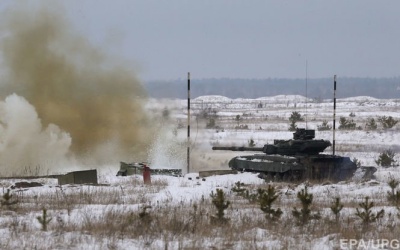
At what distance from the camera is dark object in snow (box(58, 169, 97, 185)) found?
20562 mm

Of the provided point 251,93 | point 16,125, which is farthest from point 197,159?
point 251,93

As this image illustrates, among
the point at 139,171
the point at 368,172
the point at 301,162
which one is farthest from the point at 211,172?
the point at 368,172

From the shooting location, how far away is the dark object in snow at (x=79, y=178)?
2056 cm

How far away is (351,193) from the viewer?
1767 centimetres

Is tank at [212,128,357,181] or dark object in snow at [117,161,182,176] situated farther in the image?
dark object in snow at [117,161,182,176]

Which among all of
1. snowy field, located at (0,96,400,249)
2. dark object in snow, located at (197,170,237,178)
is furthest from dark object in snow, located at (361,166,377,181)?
dark object in snow, located at (197,170,237,178)

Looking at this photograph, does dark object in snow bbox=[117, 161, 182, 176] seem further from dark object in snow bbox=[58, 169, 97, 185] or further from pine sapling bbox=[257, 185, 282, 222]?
pine sapling bbox=[257, 185, 282, 222]

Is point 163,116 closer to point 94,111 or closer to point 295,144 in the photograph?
point 94,111

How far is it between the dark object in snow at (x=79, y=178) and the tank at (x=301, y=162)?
5347mm

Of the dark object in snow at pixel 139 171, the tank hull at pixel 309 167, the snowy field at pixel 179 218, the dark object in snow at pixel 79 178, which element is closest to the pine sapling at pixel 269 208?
the snowy field at pixel 179 218

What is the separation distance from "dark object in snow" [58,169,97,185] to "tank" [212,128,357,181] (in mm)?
5347

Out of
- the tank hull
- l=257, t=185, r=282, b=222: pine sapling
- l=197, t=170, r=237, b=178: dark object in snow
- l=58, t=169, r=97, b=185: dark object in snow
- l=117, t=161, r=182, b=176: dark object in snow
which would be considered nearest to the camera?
l=257, t=185, r=282, b=222: pine sapling

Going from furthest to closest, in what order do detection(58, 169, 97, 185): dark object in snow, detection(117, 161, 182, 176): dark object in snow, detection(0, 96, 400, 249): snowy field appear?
detection(117, 161, 182, 176): dark object in snow < detection(58, 169, 97, 185): dark object in snow < detection(0, 96, 400, 249): snowy field

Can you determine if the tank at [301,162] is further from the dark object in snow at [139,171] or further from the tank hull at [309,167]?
the dark object in snow at [139,171]
